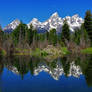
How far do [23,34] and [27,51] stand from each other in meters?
21.9

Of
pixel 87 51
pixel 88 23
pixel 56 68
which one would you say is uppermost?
pixel 88 23

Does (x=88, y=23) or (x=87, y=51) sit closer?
(x=87, y=51)

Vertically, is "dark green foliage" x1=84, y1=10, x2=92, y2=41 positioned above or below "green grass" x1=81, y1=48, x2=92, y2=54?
above

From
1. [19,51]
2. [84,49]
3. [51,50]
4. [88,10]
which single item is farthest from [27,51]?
[88,10]

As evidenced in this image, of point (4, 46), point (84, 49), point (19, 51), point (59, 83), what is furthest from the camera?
point (84, 49)

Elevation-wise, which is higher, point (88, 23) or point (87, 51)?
point (88, 23)

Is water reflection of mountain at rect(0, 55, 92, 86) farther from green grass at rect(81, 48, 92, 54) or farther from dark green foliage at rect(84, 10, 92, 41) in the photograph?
dark green foliage at rect(84, 10, 92, 41)

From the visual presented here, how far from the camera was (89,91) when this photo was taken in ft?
38.2

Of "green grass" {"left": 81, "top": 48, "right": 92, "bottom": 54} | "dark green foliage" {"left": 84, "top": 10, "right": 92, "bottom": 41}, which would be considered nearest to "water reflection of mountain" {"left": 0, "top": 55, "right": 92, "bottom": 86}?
"green grass" {"left": 81, "top": 48, "right": 92, "bottom": 54}

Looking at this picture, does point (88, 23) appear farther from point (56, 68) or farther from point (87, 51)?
point (56, 68)

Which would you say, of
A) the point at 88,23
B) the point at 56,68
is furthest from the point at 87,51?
the point at 56,68

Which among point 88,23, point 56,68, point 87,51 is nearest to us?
point 56,68

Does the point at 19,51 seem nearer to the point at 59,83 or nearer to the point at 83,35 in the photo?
the point at 83,35

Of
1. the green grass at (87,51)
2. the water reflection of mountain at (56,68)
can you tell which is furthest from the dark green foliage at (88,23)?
the water reflection of mountain at (56,68)
